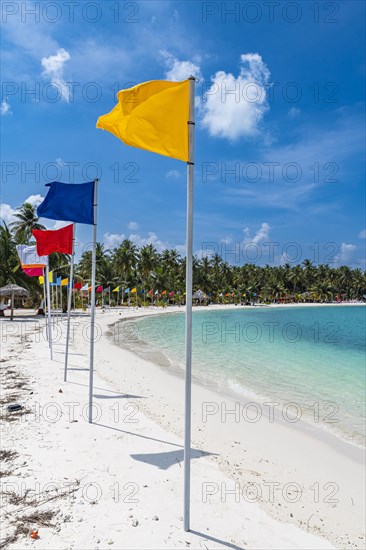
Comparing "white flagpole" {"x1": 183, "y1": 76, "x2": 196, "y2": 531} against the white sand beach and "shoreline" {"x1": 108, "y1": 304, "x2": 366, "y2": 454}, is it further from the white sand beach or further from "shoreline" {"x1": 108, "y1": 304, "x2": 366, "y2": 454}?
"shoreline" {"x1": 108, "y1": 304, "x2": 366, "y2": 454}

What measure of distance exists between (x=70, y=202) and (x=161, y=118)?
4.03 m

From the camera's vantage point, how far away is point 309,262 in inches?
5433

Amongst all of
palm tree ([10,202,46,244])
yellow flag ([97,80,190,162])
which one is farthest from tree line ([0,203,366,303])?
yellow flag ([97,80,190,162])

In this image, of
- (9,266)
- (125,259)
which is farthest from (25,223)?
(125,259)

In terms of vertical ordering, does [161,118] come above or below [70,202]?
above

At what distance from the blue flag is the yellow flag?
3580 millimetres

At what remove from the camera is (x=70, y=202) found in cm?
759

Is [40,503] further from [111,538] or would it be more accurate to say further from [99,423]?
[99,423]

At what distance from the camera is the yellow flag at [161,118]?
164 inches

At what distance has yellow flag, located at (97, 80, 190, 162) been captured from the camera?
164 inches

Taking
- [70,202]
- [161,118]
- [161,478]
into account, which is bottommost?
[161,478]

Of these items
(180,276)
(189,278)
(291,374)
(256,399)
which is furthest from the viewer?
(180,276)

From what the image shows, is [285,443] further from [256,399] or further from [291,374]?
[291,374]

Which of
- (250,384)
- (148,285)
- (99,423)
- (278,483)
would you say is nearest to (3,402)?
(99,423)
